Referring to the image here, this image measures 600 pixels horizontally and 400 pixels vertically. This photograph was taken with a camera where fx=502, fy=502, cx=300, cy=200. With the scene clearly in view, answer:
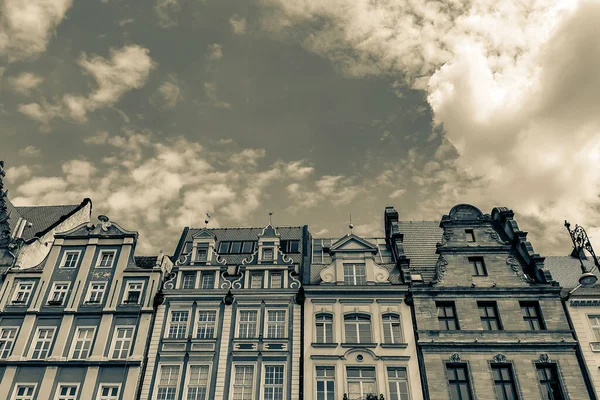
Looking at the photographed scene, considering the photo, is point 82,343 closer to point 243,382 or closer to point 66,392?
point 66,392

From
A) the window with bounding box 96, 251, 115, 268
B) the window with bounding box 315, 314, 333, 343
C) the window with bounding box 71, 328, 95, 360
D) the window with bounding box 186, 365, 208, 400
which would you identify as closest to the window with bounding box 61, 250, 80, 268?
the window with bounding box 96, 251, 115, 268

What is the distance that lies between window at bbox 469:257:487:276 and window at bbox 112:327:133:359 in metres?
25.7

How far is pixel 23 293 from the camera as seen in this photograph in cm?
3822

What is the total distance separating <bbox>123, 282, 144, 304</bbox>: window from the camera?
37.4 metres

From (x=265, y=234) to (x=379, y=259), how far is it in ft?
31.0

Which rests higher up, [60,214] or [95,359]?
[60,214]

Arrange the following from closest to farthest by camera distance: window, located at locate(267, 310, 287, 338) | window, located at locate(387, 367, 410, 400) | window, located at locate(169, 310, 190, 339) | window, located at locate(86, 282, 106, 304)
→ 1. window, located at locate(387, 367, 410, 400)
2. window, located at locate(267, 310, 287, 338)
3. window, located at locate(169, 310, 190, 339)
4. window, located at locate(86, 282, 106, 304)

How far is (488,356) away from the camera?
Result: 3350cm

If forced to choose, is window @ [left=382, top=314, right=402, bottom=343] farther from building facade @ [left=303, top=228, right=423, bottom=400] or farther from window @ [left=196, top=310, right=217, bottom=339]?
window @ [left=196, top=310, right=217, bottom=339]

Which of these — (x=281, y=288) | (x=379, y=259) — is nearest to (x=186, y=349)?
(x=281, y=288)

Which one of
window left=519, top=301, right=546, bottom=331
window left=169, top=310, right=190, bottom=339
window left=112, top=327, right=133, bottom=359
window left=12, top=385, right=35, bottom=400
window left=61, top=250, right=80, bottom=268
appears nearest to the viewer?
window left=12, top=385, right=35, bottom=400

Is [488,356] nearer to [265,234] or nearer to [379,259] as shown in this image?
[379,259]

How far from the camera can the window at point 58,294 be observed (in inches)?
1471

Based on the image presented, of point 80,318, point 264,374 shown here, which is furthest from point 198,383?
point 80,318
